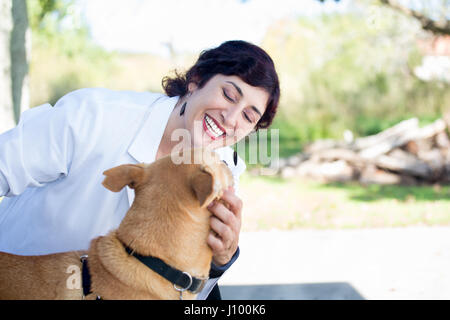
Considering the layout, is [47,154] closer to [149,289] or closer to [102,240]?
[102,240]

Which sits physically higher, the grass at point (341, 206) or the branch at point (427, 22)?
the branch at point (427, 22)

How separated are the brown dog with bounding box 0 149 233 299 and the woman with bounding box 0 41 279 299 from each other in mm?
161

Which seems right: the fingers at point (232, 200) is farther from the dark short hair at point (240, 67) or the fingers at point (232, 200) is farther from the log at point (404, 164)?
the log at point (404, 164)

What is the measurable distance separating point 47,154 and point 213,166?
986 millimetres

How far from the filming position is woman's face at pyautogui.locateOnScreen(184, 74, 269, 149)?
9.05 ft

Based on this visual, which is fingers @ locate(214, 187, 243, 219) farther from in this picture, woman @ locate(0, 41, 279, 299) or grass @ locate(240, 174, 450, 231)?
grass @ locate(240, 174, 450, 231)

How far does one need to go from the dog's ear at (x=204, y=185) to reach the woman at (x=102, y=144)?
231 mm

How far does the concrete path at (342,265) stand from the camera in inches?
176

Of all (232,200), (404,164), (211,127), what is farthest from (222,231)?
(404,164)

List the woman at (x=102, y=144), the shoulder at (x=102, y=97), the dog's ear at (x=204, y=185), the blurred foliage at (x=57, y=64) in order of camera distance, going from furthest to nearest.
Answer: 1. the blurred foliage at (x=57, y=64)
2. the shoulder at (x=102, y=97)
3. the woman at (x=102, y=144)
4. the dog's ear at (x=204, y=185)

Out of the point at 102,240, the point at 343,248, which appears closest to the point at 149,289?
the point at 102,240

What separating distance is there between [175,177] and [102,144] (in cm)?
73

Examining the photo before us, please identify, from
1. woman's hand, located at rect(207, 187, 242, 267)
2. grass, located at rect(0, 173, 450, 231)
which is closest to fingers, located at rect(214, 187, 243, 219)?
woman's hand, located at rect(207, 187, 242, 267)

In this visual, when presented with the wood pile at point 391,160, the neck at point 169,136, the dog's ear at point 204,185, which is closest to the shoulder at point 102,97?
the neck at point 169,136
